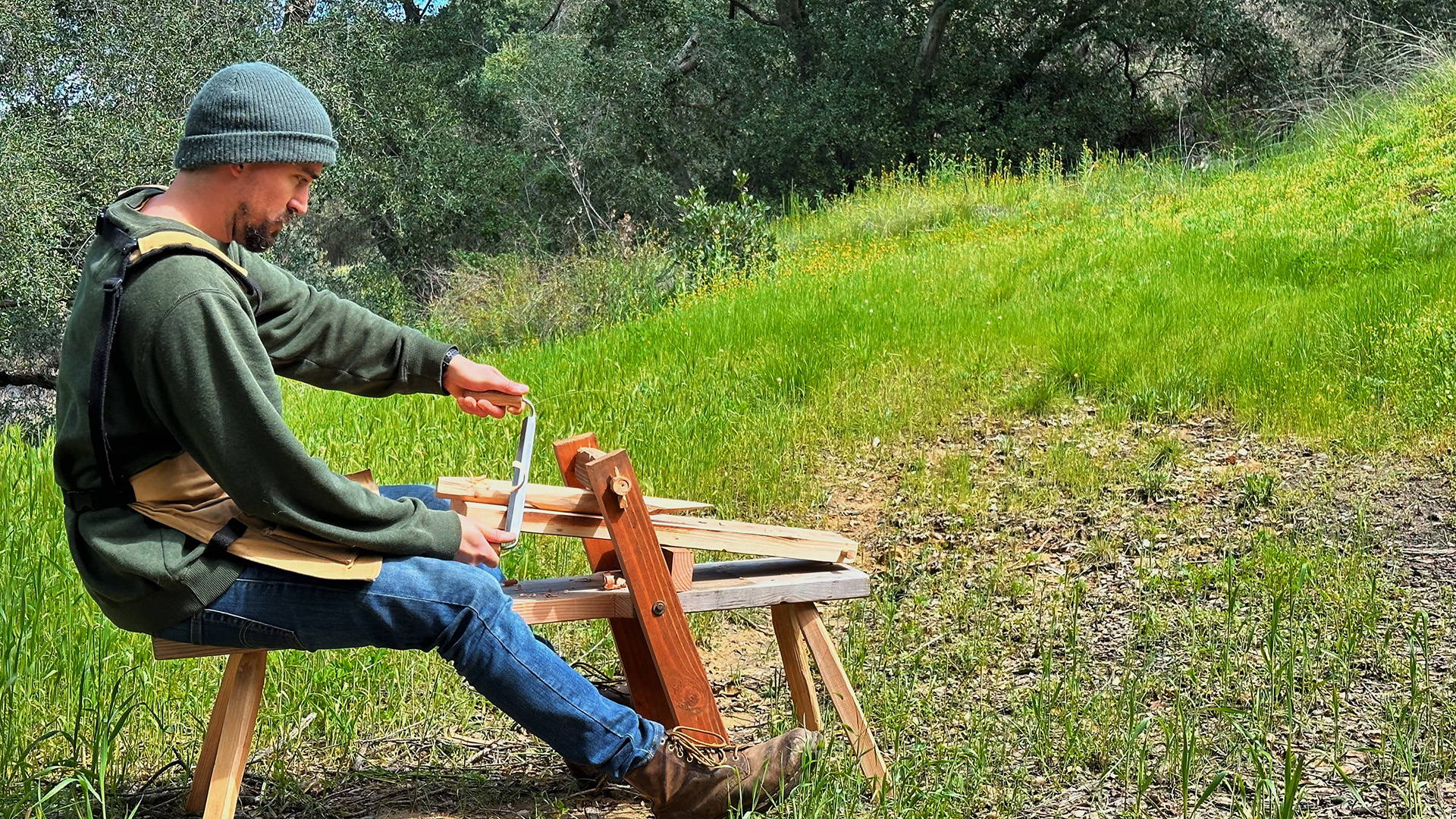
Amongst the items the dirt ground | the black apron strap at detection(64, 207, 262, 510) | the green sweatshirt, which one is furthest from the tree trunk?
the black apron strap at detection(64, 207, 262, 510)

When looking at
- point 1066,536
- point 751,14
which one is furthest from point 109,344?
point 751,14

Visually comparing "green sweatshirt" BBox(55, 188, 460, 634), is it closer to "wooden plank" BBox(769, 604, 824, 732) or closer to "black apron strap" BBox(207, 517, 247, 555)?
"black apron strap" BBox(207, 517, 247, 555)

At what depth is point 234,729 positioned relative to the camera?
259cm

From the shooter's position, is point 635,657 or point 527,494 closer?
point 527,494

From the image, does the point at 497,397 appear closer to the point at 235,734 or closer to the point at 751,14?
the point at 235,734

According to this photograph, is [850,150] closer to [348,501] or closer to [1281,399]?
[1281,399]

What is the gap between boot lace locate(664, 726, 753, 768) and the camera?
2.92m

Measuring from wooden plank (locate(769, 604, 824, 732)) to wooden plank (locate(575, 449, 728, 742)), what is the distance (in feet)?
1.26

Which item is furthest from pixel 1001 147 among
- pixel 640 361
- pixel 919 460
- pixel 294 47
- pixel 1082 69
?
pixel 919 460

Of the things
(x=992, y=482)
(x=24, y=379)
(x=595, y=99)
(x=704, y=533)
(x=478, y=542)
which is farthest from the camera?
(x=595, y=99)

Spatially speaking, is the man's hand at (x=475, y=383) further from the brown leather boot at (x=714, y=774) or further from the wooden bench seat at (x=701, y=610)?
the brown leather boot at (x=714, y=774)

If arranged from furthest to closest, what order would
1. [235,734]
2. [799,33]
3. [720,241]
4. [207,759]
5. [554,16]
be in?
1. [554,16]
2. [799,33]
3. [720,241]
4. [207,759]
5. [235,734]

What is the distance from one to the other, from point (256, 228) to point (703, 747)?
Result: 1.56 m

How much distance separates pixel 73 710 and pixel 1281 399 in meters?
5.33
